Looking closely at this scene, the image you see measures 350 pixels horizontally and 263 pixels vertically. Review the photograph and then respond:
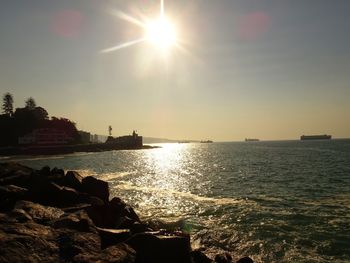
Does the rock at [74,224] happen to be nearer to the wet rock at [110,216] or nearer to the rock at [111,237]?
the rock at [111,237]

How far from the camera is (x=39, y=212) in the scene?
14.1 m

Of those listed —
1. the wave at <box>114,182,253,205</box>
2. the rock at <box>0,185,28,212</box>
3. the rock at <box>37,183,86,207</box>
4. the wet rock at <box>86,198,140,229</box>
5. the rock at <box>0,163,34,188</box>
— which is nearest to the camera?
the rock at <box>0,185,28,212</box>

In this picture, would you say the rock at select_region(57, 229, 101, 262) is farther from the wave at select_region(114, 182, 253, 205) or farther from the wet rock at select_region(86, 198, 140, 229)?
the wave at select_region(114, 182, 253, 205)

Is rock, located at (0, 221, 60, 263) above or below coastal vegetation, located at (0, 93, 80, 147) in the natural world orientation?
below

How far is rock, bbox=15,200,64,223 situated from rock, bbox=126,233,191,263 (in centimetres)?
364

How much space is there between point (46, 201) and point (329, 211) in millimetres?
20227

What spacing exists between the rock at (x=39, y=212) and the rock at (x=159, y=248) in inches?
143

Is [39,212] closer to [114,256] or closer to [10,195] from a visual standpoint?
A: [10,195]

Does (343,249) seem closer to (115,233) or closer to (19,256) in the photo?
(115,233)

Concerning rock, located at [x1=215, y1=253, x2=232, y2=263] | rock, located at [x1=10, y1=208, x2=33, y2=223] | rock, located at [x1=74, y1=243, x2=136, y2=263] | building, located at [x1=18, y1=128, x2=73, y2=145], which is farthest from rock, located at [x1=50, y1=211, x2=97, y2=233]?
building, located at [x1=18, y1=128, x2=73, y2=145]

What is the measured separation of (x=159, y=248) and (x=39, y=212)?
217 inches

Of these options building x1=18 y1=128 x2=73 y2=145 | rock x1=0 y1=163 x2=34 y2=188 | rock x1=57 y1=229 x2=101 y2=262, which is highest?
building x1=18 y1=128 x2=73 y2=145

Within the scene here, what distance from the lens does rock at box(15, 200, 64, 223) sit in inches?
530

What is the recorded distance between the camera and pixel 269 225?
73.1 ft
